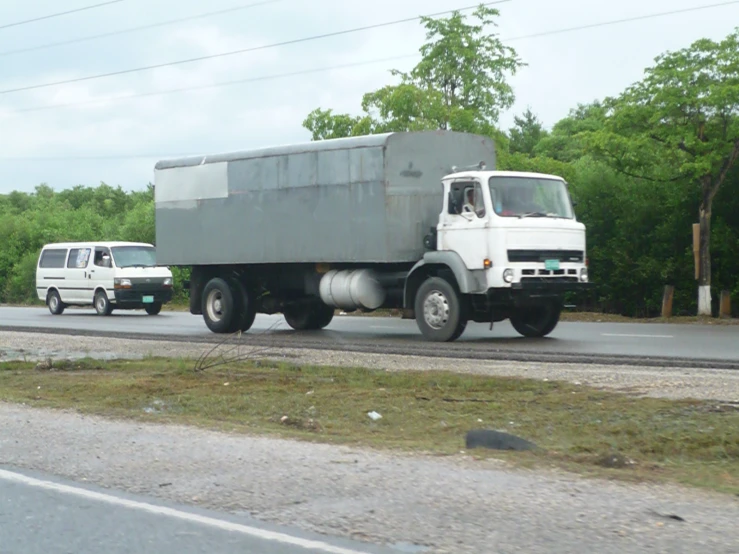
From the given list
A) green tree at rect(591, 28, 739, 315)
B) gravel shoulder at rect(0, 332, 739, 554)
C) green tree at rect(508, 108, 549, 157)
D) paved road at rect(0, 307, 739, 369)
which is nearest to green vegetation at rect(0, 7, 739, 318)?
green tree at rect(591, 28, 739, 315)

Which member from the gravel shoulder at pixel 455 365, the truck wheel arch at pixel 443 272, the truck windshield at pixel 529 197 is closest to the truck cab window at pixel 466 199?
the truck windshield at pixel 529 197

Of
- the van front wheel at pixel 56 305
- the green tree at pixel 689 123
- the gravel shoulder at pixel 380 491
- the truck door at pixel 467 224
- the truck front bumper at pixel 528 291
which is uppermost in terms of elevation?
the green tree at pixel 689 123

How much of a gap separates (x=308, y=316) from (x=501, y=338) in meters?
4.97

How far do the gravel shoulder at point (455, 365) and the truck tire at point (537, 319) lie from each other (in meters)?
4.13

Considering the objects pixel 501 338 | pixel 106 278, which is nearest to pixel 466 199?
pixel 501 338

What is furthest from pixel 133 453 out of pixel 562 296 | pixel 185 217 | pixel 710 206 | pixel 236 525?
pixel 710 206

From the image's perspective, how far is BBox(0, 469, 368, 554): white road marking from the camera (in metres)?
5.92

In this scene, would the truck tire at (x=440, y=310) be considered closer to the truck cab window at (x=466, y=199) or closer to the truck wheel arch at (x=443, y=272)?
the truck wheel arch at (x=443, y=272)

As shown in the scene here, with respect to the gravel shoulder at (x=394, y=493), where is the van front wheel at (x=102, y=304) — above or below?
above

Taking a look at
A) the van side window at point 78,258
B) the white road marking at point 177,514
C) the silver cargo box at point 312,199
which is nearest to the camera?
the white road marking at point 177,514

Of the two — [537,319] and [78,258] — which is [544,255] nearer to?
[537,319]

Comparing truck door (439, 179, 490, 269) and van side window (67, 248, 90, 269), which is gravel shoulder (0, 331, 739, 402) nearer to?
truck door (439, 179, 490, 269)

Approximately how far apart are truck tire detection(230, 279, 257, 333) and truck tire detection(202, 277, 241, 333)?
0.04m

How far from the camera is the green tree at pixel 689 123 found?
83.5 ft
